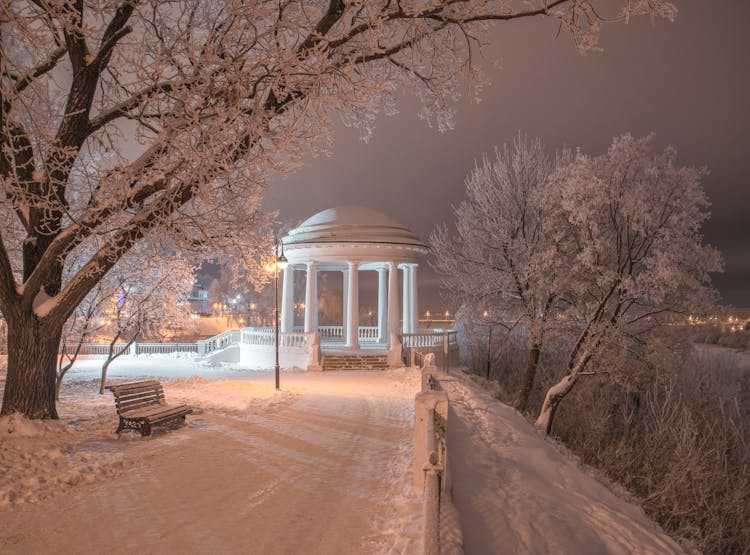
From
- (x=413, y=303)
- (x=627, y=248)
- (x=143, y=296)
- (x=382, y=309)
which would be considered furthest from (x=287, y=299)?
(x=627, y=248)

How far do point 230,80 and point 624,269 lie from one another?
1491cm

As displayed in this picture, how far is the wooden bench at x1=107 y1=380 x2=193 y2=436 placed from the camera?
8.61 m

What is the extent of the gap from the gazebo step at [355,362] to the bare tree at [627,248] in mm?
7233

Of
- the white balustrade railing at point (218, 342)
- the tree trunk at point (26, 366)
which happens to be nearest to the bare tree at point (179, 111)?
the tree trunk at point (26, 366)

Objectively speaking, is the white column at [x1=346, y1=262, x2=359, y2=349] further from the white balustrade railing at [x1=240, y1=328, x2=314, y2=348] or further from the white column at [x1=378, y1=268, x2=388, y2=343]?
the white column at [x1=378, y1=268, x2=388, y2=343]

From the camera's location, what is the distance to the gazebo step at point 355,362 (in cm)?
2139

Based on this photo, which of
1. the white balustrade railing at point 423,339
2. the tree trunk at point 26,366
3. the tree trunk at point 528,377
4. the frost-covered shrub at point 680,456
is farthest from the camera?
the white balustrade railing at point 423,339

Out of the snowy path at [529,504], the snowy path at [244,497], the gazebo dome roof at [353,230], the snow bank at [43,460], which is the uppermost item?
the gazebo dome roof at [353,230]

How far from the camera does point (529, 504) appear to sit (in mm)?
6930

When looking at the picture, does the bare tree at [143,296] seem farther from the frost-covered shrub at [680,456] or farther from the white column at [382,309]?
the white column at [382,309]

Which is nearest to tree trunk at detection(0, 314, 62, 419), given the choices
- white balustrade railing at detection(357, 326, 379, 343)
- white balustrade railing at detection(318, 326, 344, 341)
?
white balustrade railing at detection(357, 326, 379, 343)

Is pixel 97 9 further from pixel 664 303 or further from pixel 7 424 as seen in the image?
pixel 664 303

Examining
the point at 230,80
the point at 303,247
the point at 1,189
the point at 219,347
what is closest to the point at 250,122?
the point at 230,80

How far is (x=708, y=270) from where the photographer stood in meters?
15.9
